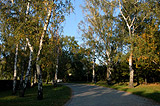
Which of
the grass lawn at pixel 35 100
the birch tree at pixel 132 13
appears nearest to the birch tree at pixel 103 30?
the birch tree at pixel 132 13

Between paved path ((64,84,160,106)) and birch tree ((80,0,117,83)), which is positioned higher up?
birch tree ((80,0,117,83))

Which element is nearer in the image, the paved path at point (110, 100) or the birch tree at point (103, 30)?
the paved path at point (110, 100)

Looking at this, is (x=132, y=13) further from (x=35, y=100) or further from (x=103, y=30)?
(x=35, y=100)

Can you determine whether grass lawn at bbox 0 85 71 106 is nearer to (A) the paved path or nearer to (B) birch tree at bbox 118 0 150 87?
(A) the paved path

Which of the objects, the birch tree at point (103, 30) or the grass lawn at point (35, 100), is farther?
the birch tree at point (103, 30)

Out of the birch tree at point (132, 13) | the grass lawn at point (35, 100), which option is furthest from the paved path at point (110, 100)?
the birch tree at point (132, 13)

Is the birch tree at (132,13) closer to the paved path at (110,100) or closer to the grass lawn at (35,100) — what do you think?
the paved path at (110,100)

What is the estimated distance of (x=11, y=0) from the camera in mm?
14688

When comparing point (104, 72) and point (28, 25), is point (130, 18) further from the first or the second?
point (104, 72)

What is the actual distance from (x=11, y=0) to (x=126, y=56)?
14967 mm

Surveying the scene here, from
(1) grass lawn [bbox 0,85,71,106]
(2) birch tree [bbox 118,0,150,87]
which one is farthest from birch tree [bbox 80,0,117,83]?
(1) grass lawn [bbox 0,85,71,106]

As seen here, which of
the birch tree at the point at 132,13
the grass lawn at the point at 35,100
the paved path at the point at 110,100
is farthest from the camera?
the birch tree at the point at 132,13

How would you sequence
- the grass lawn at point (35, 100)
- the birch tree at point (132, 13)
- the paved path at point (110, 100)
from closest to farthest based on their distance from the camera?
the paved path at point (110, 100) → the grass lawn at point (35, 100) → the birch tree at point (132, 13)

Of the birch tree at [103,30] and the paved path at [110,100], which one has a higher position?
the birch tree at [103,30]
